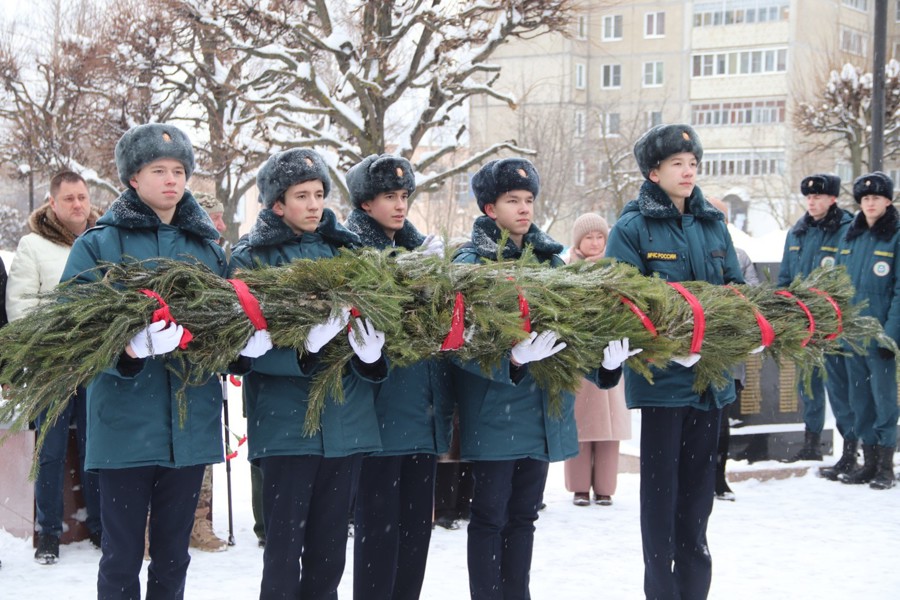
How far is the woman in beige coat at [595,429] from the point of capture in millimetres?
6320

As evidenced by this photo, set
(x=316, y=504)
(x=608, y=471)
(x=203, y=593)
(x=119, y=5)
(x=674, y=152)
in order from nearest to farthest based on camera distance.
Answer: (x=316, y=504) < (x=674, y=152) < (x=203, y=593) < (x=608, y=471) < (x=119, y=5)

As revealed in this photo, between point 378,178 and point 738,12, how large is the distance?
43.8 metres

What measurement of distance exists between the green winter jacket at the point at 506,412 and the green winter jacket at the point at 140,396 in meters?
0.93

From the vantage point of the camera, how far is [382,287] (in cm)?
320

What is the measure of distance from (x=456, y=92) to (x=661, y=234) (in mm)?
7583

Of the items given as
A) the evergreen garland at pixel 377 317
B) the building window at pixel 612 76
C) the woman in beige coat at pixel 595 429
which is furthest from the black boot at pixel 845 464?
the building window at pixel 612 76

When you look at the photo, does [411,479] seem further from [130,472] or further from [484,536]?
[130,472]

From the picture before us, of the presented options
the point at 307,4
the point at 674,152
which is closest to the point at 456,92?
the point at 307,4

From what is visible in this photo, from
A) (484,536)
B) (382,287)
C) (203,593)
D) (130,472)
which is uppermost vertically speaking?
(382,287)

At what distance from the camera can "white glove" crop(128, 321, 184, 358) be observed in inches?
119

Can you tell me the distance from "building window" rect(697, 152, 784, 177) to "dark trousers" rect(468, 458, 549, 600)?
125 feet

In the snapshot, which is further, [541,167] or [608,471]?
[541,167]

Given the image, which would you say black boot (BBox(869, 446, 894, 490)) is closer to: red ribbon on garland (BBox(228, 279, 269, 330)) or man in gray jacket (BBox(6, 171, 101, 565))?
man in gray jacket (BBox(6, 171, 101, 565))

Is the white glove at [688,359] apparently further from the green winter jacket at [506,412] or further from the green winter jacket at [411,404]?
the green winter jacket at [411,404]
